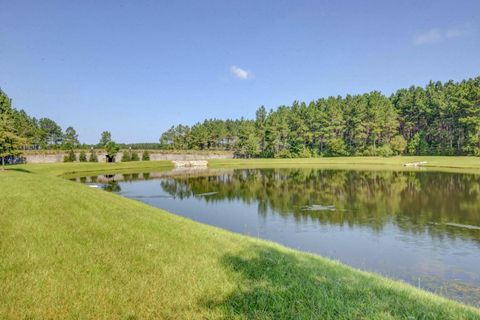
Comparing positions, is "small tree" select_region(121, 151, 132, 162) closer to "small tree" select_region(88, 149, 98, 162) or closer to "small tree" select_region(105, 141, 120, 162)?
"small tree" select_region(105, 141, 120, 162)

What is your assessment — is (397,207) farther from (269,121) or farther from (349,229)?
(269,121)

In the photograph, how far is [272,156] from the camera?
107812mm

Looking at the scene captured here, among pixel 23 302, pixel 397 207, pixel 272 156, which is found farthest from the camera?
pixel 272 156

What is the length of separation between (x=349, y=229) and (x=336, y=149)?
8248cm

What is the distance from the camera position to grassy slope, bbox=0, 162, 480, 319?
16.7 ft

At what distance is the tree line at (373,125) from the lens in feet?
285

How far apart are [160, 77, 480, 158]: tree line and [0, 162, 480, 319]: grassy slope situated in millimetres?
87806

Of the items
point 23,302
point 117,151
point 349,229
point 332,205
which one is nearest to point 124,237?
point 23,302

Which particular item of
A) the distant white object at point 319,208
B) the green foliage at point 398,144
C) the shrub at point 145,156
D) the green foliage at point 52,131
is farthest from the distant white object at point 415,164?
the green foliage at point 52,131

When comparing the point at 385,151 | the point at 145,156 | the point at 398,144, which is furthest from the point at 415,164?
the point at 145,156

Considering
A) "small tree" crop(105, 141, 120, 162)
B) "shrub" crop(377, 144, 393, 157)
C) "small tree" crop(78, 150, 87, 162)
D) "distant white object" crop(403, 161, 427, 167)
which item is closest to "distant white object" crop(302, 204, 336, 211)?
"distant white object" crop(403, 161, 427, 167)

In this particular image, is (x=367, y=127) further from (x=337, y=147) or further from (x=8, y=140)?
(x=8, y=140)

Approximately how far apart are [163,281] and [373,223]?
622 inches

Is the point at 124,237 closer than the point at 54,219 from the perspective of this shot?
Yes
